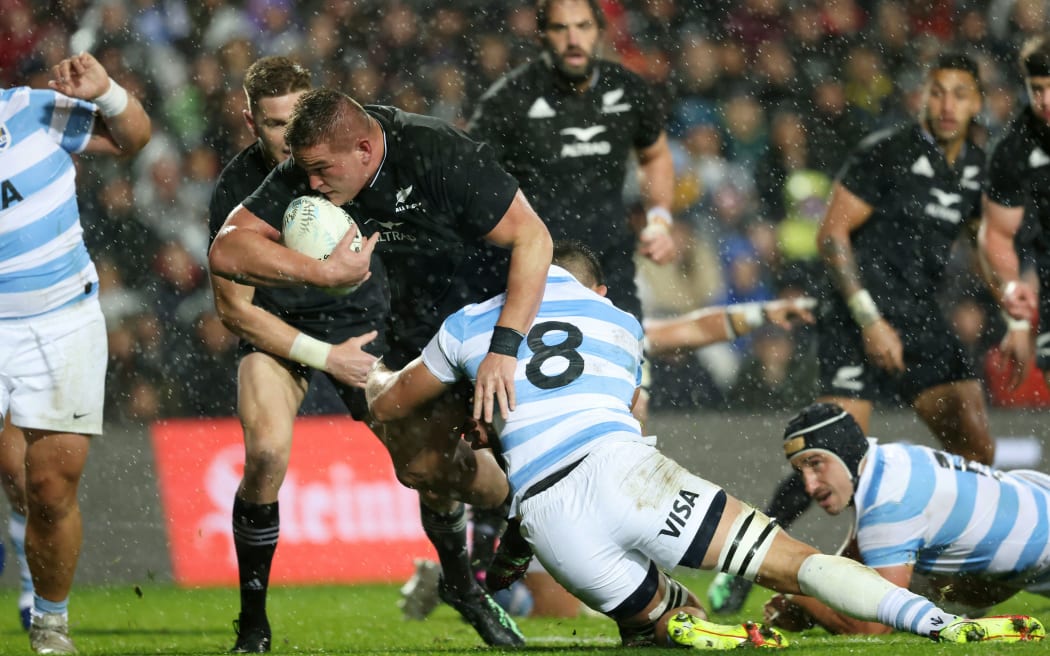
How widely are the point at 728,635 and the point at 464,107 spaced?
6.78 meters

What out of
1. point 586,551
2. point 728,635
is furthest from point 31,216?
point 728,635

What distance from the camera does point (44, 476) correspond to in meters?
5.64

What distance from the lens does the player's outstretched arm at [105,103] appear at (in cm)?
579

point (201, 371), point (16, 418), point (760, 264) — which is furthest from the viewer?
point (760, 264)

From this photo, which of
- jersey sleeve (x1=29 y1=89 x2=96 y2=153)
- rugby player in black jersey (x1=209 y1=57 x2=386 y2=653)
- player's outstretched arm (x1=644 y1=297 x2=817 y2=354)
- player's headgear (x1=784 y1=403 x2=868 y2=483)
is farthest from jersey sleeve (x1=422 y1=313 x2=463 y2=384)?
player's outstretched arm (x1=644 y1=297 x2=817 y2=354)

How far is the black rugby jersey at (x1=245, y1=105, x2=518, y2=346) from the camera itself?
200 inches

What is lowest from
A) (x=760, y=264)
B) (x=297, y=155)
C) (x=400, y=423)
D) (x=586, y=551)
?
(x=760, y=264)

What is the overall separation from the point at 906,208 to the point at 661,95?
12.4 ft

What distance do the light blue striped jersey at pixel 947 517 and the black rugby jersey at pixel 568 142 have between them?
2.02 m

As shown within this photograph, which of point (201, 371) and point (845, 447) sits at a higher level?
point (845, 447)

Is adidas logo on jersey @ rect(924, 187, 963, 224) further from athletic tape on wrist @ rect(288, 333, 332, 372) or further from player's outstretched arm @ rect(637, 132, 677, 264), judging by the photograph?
athletic tape on wrist @ rect(288, 333, 332, 372)

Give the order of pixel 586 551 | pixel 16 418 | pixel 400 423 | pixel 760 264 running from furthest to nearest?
pixel 760 264 < pixel 16 418 < pixel 400 423 < pixel 586 551

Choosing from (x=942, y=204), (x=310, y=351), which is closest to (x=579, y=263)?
(x=310, y=351)

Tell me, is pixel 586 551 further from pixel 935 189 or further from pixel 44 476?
pixel 935 189
